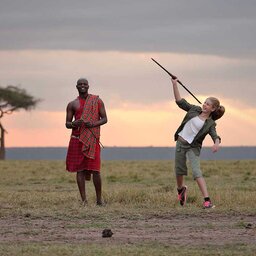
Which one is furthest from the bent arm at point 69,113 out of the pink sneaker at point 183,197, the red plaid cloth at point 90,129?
the pink sneaker at point 183,197

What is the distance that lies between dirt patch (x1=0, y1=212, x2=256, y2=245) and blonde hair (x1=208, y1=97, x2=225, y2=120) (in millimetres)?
1751

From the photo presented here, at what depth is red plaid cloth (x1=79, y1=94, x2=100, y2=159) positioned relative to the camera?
1464 centimetres

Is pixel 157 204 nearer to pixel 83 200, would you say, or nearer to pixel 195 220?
pixel 83 200

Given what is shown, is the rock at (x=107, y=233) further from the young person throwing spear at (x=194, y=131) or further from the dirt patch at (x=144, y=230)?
the young person throwing spear at (x=194, y=131)

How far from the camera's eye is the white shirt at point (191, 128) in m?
14.0

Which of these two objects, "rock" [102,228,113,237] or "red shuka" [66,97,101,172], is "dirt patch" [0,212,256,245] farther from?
"red shuka" [66,97,101,172]

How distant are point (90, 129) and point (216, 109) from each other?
193 centimetres

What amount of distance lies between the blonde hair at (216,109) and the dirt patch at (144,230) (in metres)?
1.75

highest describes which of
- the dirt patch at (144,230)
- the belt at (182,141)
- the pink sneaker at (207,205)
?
the belt at (182,141)

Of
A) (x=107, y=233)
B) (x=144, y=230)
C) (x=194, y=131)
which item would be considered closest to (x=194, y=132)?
(x=194, y=131)

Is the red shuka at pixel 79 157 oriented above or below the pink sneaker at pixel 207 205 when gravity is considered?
above

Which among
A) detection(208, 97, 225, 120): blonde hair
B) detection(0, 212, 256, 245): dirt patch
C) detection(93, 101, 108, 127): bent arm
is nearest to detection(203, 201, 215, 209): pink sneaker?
detection(0, 212, 256, 245): dirt patch

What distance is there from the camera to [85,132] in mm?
14719

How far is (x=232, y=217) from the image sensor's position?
41.5 feet
